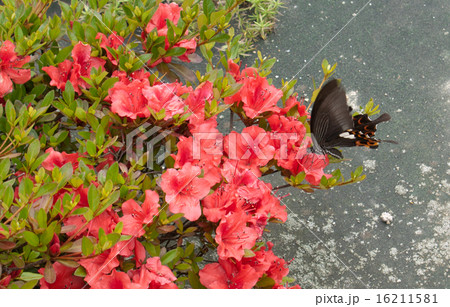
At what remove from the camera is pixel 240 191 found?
66.4 inches

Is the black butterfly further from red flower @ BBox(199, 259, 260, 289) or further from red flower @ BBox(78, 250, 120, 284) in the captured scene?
red flower @ BBox(78, 250, 120, 284)

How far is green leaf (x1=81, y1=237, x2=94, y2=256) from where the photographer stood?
142 centimetres

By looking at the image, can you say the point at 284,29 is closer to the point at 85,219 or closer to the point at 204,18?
the point at 204,18

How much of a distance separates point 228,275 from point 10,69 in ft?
3.49

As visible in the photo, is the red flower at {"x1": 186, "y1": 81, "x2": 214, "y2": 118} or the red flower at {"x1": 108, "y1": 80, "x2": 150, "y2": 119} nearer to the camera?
the red flower at {"x1": 108, "y1": 80, "x2": 150, "y2": 119}

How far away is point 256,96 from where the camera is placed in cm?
194

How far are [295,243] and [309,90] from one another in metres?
1.33

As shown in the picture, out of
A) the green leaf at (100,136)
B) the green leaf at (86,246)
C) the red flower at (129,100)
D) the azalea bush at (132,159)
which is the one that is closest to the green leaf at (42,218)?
the azalea bush at (132,159)

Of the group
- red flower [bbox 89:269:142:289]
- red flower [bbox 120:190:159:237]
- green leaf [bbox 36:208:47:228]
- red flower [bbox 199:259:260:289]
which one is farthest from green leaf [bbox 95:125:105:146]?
red flower [bbox 199:259:260:289]

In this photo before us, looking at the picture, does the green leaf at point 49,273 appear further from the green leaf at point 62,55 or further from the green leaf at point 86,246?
the green leaf at point 62,55

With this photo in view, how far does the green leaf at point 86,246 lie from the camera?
1.42 m

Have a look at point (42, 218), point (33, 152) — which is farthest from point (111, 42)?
point (42, 218)

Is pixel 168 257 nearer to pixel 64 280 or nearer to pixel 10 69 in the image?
pixel 64 280

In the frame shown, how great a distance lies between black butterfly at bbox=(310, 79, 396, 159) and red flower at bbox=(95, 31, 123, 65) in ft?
2.71
